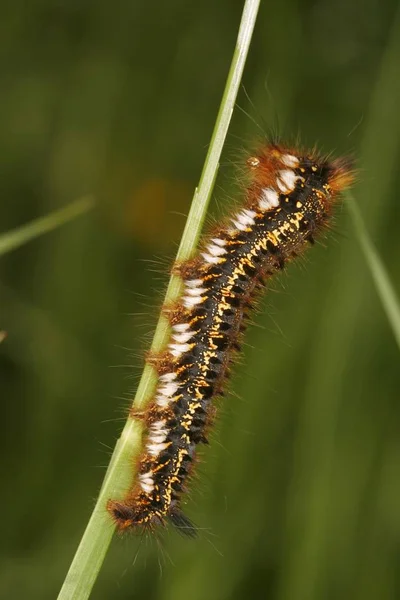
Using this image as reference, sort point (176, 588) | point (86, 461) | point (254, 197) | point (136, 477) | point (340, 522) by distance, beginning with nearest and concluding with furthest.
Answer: point (136, 477) < point (254, 197) < point (176, 588) < point (340, 522) < point (86, 461)

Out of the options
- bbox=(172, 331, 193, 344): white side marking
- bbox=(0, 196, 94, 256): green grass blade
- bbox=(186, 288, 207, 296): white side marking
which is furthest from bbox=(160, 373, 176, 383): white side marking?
bbox=(0, 196, 94, 256): green grass blade

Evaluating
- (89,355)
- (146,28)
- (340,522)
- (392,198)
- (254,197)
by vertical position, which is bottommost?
(340,522)

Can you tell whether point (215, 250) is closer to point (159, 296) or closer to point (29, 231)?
point (29, 231)

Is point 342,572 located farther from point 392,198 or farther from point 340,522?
point 392,198

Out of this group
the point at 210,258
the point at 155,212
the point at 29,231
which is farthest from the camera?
the point at 155,212

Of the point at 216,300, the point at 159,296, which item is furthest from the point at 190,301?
the point at 159,296

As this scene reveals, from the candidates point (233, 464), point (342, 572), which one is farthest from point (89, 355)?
point (342, 572)
